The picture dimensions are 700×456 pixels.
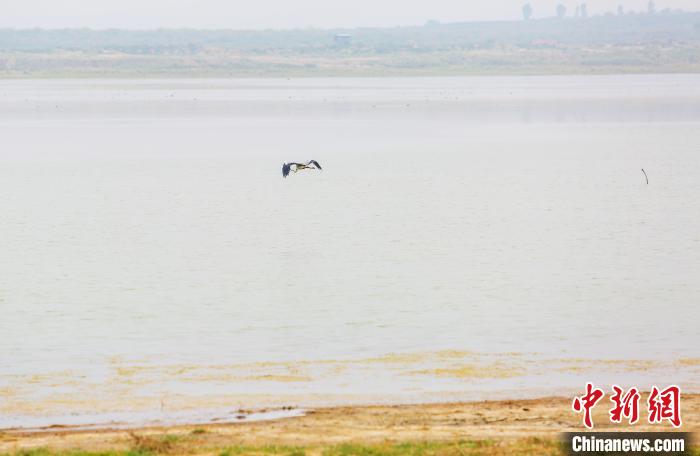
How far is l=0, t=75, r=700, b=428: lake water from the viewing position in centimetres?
2038

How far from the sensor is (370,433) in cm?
1564

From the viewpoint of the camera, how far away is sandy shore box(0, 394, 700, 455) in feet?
48.2

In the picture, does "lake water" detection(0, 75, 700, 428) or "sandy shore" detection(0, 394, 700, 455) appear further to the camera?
"lake water" detection(0, 75, 700, 428)

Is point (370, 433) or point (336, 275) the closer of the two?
point (370, 433)

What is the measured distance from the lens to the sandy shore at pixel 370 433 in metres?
14.7

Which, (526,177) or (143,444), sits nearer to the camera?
(143,444)

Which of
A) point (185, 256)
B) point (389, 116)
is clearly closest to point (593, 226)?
point (185, 256)

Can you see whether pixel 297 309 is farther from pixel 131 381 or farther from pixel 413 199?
pixel 413 199

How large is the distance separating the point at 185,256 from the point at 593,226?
1320cm

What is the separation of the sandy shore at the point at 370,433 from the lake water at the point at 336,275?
1.72 metres

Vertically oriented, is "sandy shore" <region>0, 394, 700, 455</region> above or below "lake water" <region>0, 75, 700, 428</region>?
above

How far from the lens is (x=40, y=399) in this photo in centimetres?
1903

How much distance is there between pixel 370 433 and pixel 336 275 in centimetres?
1549

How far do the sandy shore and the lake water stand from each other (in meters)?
1.72
